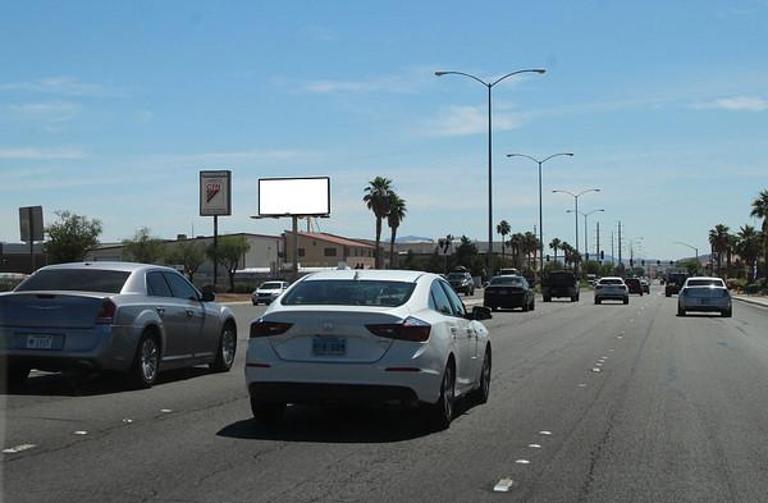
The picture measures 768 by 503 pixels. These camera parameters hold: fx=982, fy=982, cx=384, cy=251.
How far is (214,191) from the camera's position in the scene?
74.3m

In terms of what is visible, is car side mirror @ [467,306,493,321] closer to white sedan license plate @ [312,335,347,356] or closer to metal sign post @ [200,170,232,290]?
white sedan license plate @ [312,335,347,356]

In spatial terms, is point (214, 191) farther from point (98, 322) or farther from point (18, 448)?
point (18, 448)

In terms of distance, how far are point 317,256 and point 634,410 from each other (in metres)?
118

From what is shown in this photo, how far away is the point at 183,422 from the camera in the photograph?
10.2m

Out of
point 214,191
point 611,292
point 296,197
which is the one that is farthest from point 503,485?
point 296,197

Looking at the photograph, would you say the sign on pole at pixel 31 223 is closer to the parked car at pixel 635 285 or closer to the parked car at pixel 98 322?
the parked car at pixel 98 322

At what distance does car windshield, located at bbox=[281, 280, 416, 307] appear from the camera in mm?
9849

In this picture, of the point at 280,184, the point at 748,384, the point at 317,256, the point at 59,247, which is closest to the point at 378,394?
the point at 748,384

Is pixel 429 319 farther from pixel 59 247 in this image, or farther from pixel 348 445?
pixel 59 247

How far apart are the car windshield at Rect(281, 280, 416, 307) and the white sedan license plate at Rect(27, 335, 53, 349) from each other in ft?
12.1

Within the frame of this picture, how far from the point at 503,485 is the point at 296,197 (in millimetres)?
72420

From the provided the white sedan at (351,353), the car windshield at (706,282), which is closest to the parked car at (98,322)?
the white sedan at (351,353)

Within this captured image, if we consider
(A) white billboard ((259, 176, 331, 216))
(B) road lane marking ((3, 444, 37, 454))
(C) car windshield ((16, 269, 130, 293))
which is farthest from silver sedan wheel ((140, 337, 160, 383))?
(A) white billboard ((259, 176, 331, 216))

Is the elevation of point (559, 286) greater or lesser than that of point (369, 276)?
lesser
